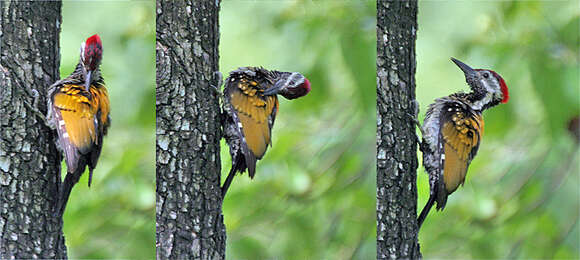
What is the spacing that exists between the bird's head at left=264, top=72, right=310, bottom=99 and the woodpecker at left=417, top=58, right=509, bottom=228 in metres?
0.74

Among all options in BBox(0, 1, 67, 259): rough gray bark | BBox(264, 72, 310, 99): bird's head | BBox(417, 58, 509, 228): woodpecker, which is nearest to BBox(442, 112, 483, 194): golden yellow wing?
BBox(417, 58, 509, 228): woodpecker

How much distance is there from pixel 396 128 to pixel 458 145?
515 mm

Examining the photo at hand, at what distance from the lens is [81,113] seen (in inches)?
105

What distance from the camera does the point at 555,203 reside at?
331 centimetres

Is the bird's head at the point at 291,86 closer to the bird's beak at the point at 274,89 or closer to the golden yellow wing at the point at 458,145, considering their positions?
the bird's beak at the point at 274,89

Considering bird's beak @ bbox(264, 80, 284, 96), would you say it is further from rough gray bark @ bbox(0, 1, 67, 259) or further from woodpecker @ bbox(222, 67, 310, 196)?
rough gray bark @ bbox(0, 1, 67, 259)

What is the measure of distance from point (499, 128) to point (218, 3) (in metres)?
2.19

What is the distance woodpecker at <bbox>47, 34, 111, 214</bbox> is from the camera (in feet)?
8.53

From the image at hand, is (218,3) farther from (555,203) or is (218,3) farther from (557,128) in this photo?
(555,203)

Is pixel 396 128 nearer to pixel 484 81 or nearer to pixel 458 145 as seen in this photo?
pixel 458 145

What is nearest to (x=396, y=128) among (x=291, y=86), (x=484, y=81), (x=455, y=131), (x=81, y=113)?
(x=455, y=131)

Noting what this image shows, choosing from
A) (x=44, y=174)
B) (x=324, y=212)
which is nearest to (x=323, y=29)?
(x=324, y=212)

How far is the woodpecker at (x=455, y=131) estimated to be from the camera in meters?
2.75

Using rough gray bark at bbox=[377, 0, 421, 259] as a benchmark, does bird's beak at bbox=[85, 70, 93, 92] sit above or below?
above
